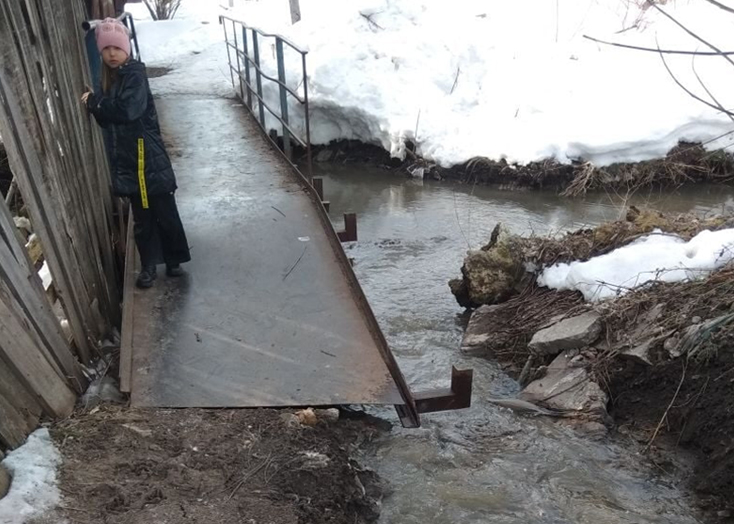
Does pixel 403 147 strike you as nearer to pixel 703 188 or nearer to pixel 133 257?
pixel 703 188

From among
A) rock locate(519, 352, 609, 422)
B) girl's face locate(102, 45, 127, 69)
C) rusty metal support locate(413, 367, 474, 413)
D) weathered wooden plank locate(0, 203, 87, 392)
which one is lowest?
rock locate(519, 352, 609, 422)

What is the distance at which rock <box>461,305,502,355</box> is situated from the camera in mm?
5156

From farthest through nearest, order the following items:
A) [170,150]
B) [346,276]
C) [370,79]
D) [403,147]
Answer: [370,79] → [403,147] → [170,150] → [346,276]

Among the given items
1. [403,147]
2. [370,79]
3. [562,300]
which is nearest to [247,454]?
[562,300]

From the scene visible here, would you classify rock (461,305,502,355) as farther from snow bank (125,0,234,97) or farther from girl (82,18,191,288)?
snow bank (125,0,234,97)

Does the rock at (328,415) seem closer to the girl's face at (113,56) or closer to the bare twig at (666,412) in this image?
the bare twig at (666,412)

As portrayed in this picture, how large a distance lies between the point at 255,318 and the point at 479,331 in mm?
2378

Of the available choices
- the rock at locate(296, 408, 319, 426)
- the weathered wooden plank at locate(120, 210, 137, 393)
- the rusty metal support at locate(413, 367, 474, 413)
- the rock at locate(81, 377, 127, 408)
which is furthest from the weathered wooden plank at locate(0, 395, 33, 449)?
the rusty metal support at locate(413, 367, 474, 413)

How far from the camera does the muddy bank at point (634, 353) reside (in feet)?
11.9

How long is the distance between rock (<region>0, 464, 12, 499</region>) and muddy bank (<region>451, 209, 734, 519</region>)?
10.5 ft

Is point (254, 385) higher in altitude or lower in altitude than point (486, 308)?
higher

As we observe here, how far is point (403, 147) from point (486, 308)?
15.9 ft

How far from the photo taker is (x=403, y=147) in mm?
9812

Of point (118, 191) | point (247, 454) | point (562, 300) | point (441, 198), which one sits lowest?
point (441, 198)
